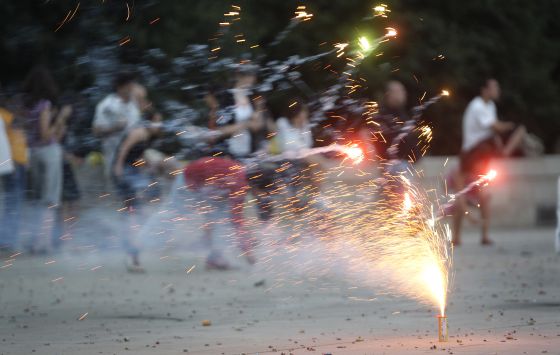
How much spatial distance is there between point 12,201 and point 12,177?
0.22 m

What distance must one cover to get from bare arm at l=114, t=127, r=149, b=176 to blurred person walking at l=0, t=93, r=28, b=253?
121 centimetres

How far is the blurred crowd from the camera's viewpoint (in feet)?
35.0

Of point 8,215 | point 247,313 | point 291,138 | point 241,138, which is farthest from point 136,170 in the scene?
point 247,313

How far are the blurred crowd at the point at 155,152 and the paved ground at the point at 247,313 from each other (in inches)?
23.3

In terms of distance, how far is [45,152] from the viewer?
12.8 m

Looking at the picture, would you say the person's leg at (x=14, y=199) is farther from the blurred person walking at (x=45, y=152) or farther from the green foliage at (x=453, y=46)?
the green foliage at (x=453, y=46)

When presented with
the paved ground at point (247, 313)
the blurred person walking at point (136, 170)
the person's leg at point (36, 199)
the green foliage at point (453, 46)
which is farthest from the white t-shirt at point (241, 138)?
the green foliage at point (453, 46)

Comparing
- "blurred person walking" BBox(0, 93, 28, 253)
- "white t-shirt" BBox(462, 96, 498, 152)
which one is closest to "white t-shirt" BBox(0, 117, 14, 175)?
"blurred person walking" BBox(0, 93, 28, 253)

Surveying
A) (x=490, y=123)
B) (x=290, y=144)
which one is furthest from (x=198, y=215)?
(x=490, y=123)

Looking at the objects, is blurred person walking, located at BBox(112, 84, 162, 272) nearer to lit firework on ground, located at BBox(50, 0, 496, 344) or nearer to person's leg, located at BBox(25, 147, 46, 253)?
lit firework on ground, located at BBox(50, 0, 496, 344)

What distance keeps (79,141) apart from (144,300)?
2946mm

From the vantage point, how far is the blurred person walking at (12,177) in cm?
1189

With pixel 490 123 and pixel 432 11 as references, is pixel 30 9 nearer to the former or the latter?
pixel 490 123

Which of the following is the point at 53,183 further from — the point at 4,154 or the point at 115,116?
the point at 115,116
